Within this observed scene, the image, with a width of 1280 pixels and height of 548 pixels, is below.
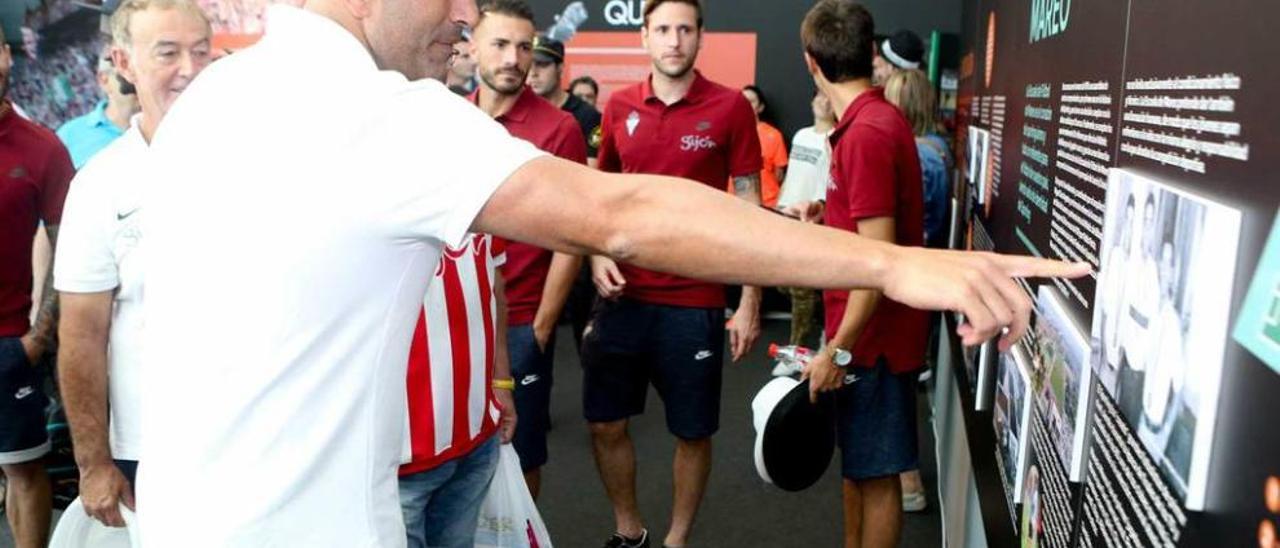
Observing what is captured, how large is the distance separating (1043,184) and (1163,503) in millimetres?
975

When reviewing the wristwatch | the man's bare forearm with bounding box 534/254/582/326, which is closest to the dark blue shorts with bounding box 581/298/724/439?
the man's bare forearm with bounding box 534/254/582/326

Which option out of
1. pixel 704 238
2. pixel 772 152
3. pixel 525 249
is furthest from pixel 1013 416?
pixel 772 152

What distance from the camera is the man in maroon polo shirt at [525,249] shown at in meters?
3.12

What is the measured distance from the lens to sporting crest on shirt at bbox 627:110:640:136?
334 cm

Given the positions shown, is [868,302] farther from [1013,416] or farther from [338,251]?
[338,251]

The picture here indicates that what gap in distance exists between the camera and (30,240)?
3.07 meters

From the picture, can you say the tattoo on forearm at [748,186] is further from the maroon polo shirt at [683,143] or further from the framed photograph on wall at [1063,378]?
the framed photograph on wall at [1063,378]

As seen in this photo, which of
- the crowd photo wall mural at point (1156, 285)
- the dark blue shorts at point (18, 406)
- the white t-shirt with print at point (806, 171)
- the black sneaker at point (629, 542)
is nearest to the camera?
the crowd photo wall mural at point (1156, 285)

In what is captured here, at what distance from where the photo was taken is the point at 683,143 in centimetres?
327

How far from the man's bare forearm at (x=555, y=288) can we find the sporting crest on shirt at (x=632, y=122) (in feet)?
1.52

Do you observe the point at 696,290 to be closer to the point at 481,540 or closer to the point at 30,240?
the point at 481,540

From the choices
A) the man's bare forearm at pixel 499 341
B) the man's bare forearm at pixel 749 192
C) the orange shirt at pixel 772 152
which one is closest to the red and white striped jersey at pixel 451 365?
the man's bare forearm at pixel 499 341

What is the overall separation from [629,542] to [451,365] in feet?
5.53

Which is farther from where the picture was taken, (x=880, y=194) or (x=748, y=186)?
(x=748, y=186)
